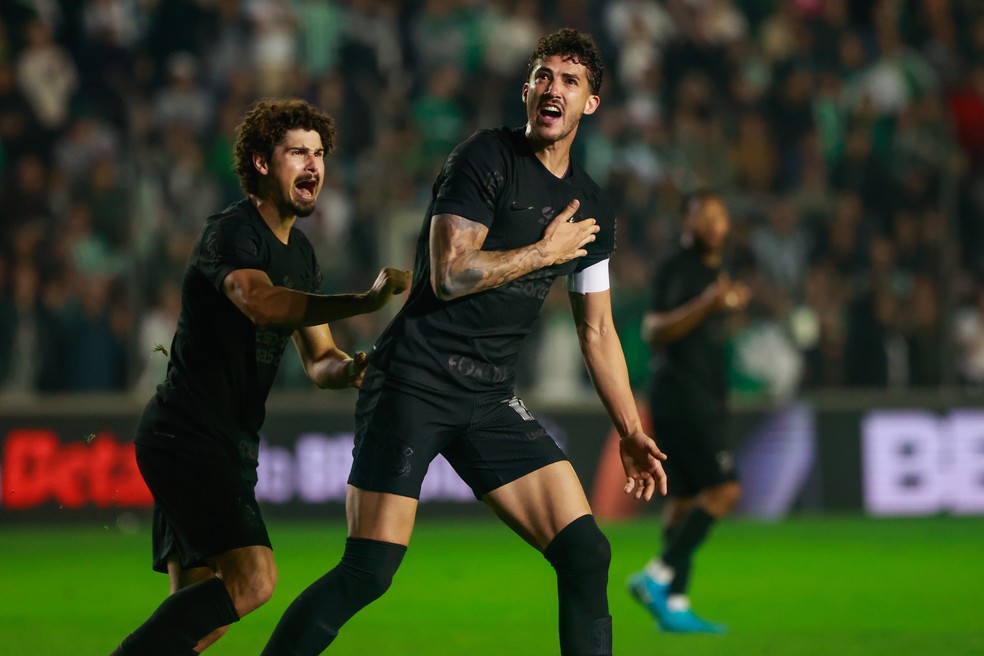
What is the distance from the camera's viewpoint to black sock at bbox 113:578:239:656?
5.08 metres

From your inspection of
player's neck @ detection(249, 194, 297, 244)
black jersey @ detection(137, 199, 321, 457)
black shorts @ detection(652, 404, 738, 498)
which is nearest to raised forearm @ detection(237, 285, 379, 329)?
black jersey @ detection(137, 199, 321, 457)

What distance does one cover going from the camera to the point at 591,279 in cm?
566

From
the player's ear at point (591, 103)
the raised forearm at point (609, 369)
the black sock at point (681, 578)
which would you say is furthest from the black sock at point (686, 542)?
the player's ear at point (591, 103)

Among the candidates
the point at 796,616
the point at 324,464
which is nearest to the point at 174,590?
the point at 796,616

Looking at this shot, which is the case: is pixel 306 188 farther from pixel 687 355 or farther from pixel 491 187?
pixel 687 355

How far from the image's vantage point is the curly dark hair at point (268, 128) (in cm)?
552

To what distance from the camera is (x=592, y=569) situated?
528cm

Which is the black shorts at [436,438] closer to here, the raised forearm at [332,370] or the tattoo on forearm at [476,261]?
the raised forearm at [332,370]

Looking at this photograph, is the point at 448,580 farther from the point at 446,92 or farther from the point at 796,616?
the point at 446,92

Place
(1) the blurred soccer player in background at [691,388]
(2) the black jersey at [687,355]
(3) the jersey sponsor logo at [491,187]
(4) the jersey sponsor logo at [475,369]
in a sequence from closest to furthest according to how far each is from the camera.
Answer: (3) the jersey sponsor logo at [491,187] → (4) the jersey sponsor logo at [475,369] → (1) the blurred soccer player in background at [691,388] → (2) the black jersey at [687,355]

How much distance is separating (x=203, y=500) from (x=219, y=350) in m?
0.57

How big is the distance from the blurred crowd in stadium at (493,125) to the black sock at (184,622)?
28.2 feet

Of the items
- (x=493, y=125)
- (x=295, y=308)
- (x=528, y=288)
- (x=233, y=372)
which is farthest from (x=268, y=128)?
(x=493, y=125)

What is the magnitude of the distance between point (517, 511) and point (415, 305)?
2.82ft
